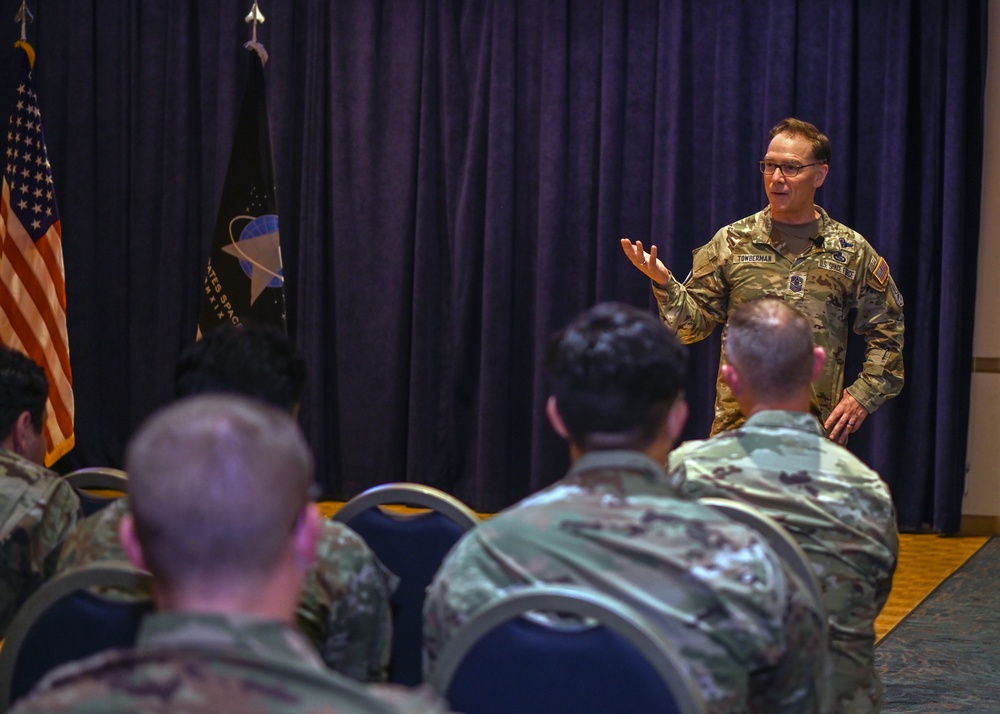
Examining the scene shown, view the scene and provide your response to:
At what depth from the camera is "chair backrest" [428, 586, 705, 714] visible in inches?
51.3

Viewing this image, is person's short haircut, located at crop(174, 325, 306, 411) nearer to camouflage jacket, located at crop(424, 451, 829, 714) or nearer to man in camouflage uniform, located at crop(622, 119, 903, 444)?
camouflage jacket, located at crop(424, 451, 829, 714)

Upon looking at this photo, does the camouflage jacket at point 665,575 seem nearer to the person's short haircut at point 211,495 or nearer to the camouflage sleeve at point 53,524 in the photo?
the person's short haircut at point 211,495

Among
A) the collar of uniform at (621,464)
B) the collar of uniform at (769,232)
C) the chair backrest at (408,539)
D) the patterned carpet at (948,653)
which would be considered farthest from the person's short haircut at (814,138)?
the collar of uniform at (621,464)

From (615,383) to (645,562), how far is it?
0.84 feet

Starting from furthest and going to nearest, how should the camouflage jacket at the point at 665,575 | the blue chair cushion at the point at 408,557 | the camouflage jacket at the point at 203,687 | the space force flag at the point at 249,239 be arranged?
the space force flag at the point at 249,239, the blue chair cushion at the point at 408,557, the camouflage jacket at the point at 665,575, the camouflage jacket at the point at 203,687

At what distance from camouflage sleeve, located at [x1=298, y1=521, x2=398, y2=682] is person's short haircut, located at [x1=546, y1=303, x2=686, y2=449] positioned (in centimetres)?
36

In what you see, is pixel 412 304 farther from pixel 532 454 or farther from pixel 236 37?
pixel 236 37

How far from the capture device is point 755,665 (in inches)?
59.2

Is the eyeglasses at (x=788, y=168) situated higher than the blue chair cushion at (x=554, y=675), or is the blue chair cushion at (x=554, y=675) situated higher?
the eyeglasses at (x=788, y=168)

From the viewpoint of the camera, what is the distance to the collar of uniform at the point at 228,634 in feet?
3.10

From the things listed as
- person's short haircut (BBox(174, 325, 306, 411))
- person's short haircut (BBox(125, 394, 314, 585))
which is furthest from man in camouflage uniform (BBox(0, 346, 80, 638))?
person's short haircut (BBox(125, 394, 314, 585))

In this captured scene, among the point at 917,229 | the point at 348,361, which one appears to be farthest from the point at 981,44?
the point at 348,361

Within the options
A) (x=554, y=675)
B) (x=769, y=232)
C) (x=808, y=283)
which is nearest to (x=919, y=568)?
(x=808, y=283)

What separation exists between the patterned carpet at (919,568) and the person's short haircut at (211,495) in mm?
3473
